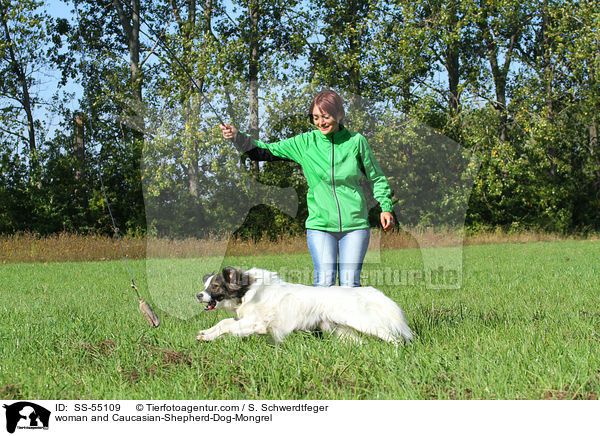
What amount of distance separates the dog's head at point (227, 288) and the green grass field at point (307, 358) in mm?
393

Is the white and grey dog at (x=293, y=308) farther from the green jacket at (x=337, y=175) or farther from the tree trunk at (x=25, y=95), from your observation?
the tree trunk at (x=25, y=95)

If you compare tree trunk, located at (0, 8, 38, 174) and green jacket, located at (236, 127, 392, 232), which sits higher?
tree trunk, located at (0, 8, 38, 174)

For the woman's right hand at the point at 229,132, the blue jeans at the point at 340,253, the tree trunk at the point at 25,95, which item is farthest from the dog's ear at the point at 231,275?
the tree trunk at the point at 25,95

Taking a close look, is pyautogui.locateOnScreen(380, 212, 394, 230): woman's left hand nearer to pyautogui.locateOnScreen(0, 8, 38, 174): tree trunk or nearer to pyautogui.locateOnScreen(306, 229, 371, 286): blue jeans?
pyautogui.locateOnScreen(306, 229, 371, 286): blue jeans

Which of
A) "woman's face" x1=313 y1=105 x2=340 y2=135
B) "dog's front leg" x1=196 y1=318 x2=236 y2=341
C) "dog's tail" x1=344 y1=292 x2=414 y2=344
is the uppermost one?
"woman's face" x1=313 y1=105 x2=340 y2=135

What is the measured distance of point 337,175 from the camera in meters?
4.52

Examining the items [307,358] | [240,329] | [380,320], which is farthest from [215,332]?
[380,320]

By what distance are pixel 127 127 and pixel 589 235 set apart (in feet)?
70.2

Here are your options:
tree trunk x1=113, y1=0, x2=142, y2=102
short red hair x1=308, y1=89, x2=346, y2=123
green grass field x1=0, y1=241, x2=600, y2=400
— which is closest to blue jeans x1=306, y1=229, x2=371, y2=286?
green grass field x1=0, y1=241, x2=600, y2=400

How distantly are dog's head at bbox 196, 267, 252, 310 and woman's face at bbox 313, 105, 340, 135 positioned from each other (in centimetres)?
150

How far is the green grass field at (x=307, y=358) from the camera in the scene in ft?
11.2

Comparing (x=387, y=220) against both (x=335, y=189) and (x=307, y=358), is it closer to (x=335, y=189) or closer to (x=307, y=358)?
(x=335, y=189)
